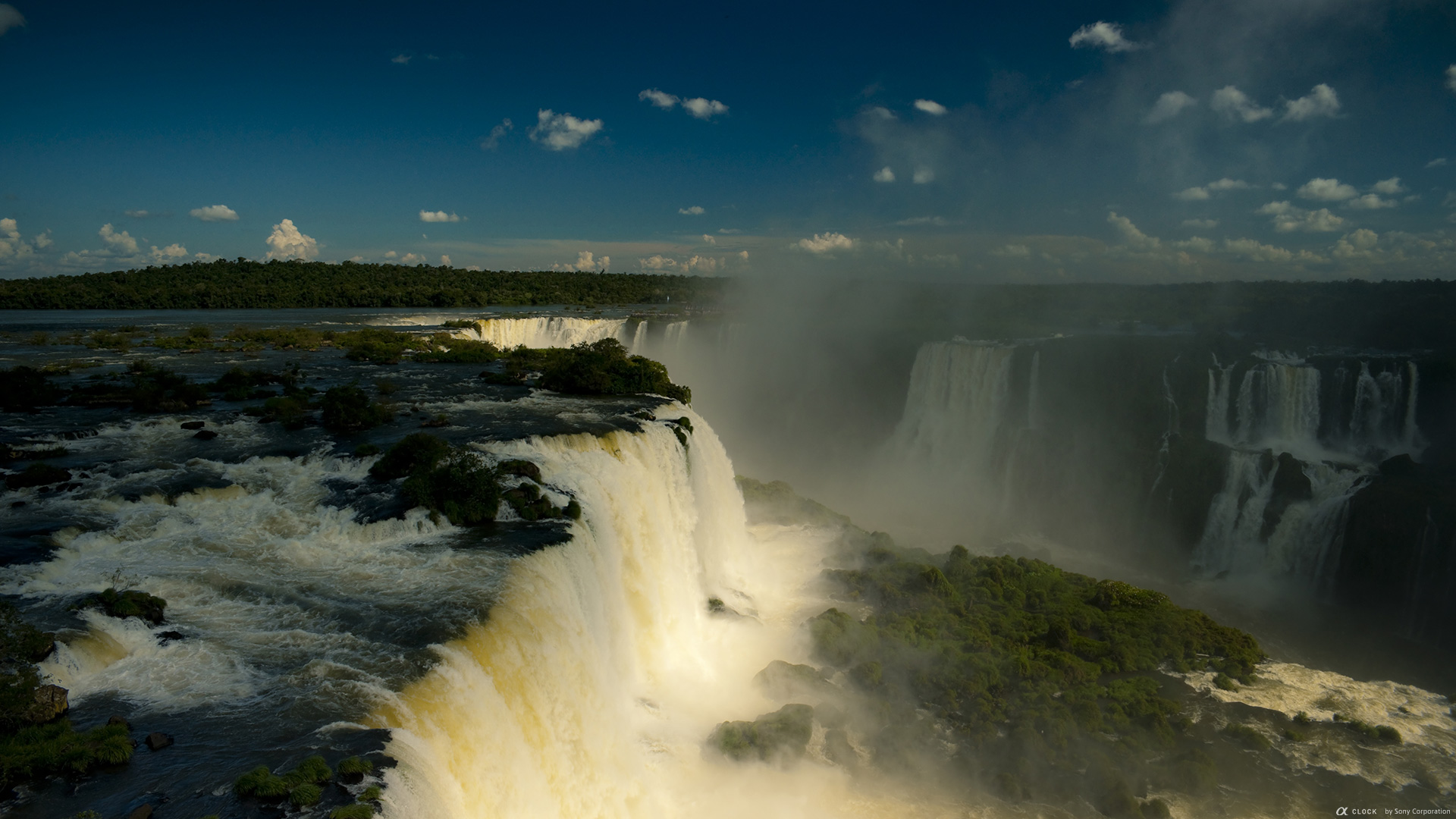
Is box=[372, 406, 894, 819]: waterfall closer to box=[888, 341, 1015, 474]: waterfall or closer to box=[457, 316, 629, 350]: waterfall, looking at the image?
box=[888, 341, 1015, 474]: waterfall

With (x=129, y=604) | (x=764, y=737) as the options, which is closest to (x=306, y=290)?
(x=129, y=604)

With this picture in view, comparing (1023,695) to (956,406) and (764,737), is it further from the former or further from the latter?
(956,406)

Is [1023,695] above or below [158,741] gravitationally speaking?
below

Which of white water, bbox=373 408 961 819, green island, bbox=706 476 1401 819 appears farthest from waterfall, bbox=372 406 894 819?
green island, bbox=706 476 1401 819

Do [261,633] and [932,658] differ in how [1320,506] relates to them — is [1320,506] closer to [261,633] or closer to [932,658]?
[932,658]

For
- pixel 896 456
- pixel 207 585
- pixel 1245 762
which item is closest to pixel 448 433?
pixel 207 585

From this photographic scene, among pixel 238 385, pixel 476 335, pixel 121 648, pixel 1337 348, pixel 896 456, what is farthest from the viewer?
pixel 476 335
